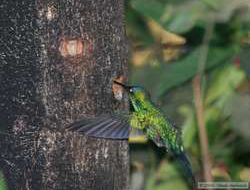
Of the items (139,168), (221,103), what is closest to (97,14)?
(221,103)

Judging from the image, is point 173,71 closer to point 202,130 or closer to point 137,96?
point 202,130

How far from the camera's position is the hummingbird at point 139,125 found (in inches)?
142

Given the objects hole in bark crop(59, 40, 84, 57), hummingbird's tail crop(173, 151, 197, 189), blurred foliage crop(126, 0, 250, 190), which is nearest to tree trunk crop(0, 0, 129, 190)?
hole in bark crop(59, 40, 84, 57)

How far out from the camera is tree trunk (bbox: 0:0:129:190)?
3562mm

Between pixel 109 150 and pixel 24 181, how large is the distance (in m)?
0.44

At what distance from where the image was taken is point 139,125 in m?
4.07

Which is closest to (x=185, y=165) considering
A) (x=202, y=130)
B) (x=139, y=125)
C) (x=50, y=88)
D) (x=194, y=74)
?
(x=139, y=125)

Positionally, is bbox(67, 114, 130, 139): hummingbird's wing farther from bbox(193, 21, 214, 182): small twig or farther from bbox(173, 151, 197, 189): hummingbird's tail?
bbox(193, 21, 214, 182): small twig

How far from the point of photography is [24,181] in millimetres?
3625

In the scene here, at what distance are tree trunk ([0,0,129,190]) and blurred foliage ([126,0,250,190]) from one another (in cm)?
146

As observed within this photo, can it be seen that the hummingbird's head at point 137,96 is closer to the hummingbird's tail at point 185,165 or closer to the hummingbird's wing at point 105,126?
the hummingbird's wing at point 105,126

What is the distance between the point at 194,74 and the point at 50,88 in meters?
1.76

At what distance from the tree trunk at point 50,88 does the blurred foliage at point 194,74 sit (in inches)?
57.5

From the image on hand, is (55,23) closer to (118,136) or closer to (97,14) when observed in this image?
(97,14)
